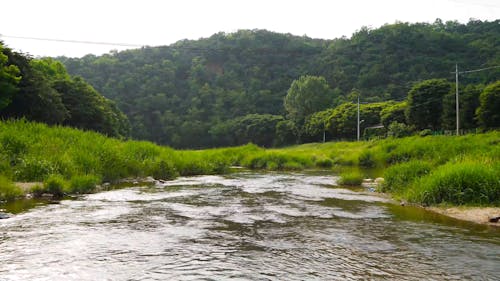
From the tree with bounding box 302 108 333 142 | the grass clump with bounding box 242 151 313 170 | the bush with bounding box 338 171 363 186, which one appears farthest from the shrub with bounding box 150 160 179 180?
the tree with bounding box 302 108 333 142

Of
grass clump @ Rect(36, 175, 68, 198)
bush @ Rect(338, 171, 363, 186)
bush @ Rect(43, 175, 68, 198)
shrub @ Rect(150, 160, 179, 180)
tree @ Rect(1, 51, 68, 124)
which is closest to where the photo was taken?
grass clump @ Rect(36, 175, 68, 198)

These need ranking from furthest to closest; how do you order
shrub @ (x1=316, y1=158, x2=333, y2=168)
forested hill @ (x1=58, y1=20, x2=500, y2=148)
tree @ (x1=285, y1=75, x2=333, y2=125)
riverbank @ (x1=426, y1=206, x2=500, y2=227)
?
1. tree @ (x1=285, y1=75, x2=333, y2=125)
2. forested hill @ (x1=58, y1=20, x2=500, y2=148)
3. shrub @ (x1=316, y1=158, x2=333, y2=168)
4. riverbank @ (x1=426, y1=206, x2=500, y2=227)

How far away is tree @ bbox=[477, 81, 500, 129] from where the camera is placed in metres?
42.9

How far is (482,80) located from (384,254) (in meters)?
80.2

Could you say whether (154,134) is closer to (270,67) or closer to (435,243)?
(270,67)

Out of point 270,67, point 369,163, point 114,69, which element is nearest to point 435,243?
point 369,163

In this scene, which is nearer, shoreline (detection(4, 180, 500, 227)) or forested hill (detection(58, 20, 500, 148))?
shoreline (detection(4, 180, 500, 227))

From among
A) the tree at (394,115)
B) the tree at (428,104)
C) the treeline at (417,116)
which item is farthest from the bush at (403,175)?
the tree at (394,115)

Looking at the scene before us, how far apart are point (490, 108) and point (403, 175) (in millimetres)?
34581

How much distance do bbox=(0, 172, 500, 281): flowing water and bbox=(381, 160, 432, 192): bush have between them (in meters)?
2.20

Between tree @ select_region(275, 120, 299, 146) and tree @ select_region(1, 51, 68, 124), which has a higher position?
tree @ select_region(1, 51, 68, 124)

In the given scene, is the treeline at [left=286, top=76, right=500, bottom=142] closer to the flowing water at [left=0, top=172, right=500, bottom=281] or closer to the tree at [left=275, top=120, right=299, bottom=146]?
the tree at [left=275, top=120, right=299, bottom=146]

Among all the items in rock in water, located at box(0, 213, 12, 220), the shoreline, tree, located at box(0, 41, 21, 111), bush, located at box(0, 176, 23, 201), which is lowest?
the shoreline

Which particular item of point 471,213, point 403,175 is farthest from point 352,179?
point 471,213
